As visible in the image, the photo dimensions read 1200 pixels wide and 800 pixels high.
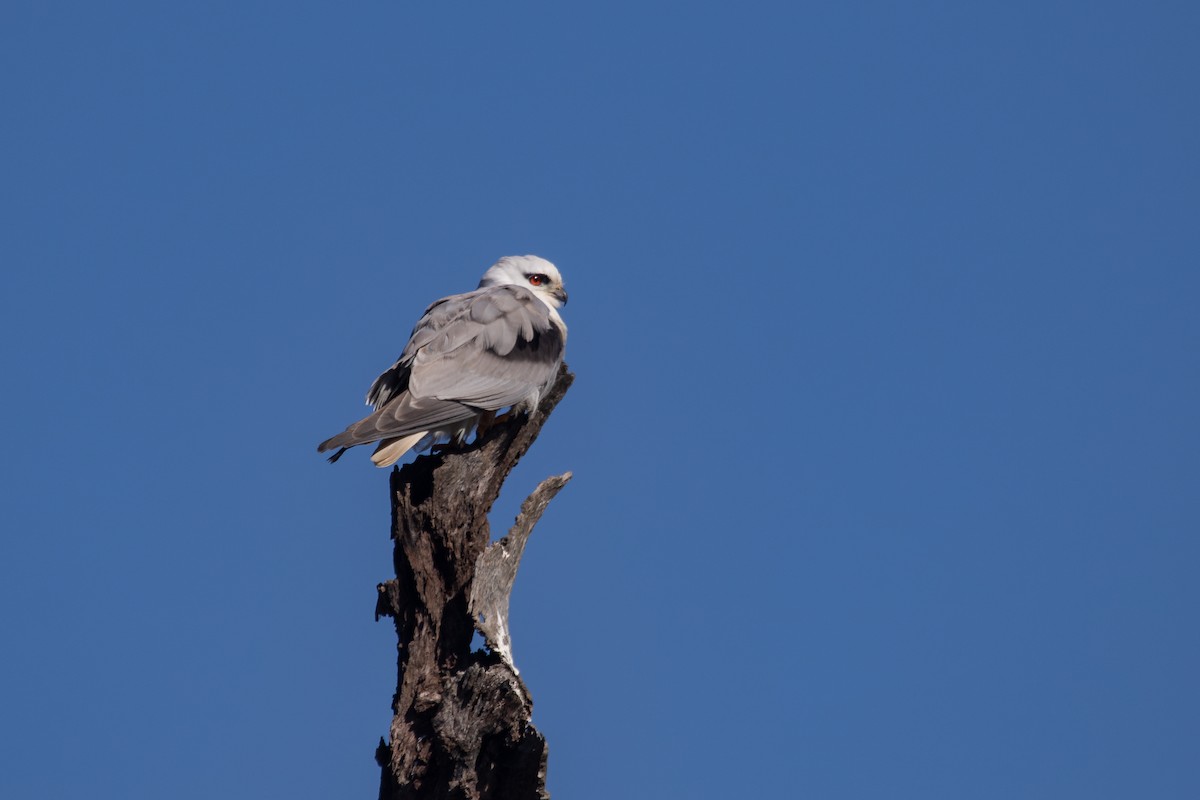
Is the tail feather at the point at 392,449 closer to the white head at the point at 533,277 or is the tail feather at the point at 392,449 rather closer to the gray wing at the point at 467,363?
the gray wing at the point at 467,363

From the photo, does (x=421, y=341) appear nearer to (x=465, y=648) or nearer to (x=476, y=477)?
(x=476, y=477)

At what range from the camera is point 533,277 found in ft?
40.4

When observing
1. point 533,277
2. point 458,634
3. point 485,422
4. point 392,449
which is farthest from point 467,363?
point 458,634

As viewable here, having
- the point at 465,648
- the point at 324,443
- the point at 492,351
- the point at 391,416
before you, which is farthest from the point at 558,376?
the point at 465,648

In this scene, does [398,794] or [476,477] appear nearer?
[398,794]

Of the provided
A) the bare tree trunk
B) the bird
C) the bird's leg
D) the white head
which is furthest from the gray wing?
the white head

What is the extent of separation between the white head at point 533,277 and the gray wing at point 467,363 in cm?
144

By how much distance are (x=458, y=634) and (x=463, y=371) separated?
2.57 metres

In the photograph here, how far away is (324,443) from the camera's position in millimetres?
8742

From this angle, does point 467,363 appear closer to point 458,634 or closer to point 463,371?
point 463,371

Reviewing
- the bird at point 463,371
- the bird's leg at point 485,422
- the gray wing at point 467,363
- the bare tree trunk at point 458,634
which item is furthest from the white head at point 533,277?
the bare tree trunk at point 458,634

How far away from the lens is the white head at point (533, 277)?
12.3 m

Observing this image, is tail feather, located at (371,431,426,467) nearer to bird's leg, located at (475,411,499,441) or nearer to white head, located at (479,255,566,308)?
bird's leg, located at (475,411,499,441)

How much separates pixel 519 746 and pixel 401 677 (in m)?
0.99
